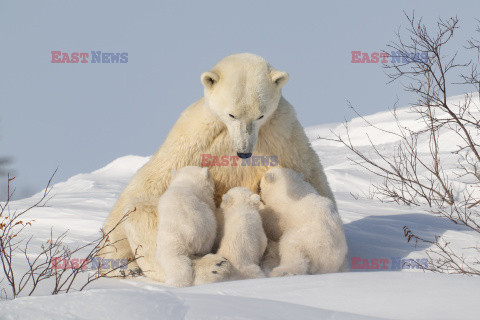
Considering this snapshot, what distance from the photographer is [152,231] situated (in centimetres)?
512

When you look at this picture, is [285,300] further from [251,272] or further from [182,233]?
[182,233]

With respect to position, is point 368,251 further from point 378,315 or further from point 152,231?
point 378,315

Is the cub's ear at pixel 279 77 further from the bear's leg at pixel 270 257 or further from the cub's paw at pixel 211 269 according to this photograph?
the cub's paw at pixel 211 269

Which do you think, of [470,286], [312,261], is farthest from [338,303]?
[312,261]

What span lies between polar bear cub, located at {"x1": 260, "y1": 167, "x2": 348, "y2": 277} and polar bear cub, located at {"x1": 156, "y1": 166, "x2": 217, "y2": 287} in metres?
0.62

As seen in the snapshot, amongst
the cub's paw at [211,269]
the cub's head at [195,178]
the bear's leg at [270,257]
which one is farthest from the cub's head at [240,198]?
the cub's paw at [211,269]

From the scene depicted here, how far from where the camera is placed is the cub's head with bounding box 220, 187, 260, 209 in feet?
16.6

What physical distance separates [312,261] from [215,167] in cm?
126

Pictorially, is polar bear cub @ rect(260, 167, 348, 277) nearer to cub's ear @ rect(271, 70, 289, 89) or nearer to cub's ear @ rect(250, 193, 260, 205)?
cub's ear @ rect(250, 193, 260, 205)

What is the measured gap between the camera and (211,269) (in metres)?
4.46

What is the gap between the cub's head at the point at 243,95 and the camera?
4.86 metres

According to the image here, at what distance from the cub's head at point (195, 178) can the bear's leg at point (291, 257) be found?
814mm

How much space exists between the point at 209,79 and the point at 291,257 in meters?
1.65

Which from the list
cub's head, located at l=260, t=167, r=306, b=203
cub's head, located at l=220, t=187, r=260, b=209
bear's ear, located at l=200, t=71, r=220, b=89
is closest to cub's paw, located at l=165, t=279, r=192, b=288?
cub's head, located at l=220, t=187, r=260, b=209
